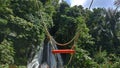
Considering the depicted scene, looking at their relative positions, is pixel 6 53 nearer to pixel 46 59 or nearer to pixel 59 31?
pixel 46 59

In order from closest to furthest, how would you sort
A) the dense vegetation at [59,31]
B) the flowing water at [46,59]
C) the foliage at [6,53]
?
the foliage at [6,53] < the dense vegetation at [59,31] < the flowing water at [46,59]

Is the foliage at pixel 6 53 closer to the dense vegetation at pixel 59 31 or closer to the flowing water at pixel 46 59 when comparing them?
the dense vegetation at pixel 59 31

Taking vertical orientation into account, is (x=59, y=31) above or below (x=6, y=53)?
above

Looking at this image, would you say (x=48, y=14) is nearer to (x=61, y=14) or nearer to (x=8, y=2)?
(x=61, y=14)

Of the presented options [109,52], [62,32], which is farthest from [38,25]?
[109,52]

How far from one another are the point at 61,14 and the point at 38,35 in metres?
6.72

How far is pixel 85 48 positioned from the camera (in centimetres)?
2578

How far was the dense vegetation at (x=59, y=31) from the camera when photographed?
2072 cm

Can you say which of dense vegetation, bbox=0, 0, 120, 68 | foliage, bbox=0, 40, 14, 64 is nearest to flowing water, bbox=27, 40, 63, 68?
dense vegetation, bbox=0, 0, 120, 68

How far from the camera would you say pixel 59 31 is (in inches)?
1093

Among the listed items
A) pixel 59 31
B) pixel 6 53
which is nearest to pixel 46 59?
pixel 59 31

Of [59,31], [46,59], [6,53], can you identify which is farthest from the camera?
[59,31]

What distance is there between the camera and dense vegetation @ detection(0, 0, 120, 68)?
2072 centimetres

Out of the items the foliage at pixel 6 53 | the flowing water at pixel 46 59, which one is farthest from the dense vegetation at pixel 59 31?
the flowing water at pixel 46 59
